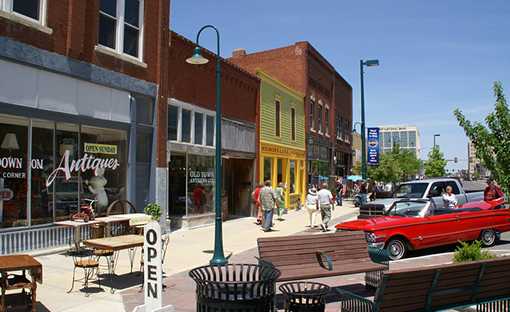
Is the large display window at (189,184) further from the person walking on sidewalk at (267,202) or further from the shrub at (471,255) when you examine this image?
the shrub at (471,255)

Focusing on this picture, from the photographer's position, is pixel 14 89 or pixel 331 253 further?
pixel 14 89

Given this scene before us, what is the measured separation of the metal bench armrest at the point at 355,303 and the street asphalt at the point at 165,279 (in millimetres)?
A: 938

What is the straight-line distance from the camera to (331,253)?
267 inches

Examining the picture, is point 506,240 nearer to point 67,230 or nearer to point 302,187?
point 67,230

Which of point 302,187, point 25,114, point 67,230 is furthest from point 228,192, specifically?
point 25,114

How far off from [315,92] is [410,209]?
59.4 feet

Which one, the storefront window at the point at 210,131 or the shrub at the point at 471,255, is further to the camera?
the storefront window at the point at 210,131

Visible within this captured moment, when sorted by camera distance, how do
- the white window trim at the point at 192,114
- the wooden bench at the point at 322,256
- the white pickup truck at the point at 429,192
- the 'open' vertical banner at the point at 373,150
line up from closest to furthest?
the wooden bench at the point at 322,256
the white window trim at the point at 192,114
the white pickup truck at the point at 429,192
the 'open' vertical banner at the point at 373,150

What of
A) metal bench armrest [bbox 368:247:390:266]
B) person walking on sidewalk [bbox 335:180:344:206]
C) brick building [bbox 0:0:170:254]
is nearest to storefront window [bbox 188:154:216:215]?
brick building [bbox 0:0:170:254]

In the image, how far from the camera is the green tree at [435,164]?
210ft

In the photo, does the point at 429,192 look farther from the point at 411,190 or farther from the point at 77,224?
the point at 77,224

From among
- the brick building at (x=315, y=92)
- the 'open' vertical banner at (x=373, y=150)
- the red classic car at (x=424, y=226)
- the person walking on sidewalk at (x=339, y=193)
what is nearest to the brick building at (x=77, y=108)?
the red classic car at (x=424, y=226)

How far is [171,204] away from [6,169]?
20.7ft

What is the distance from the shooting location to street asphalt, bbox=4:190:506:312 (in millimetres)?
6211
